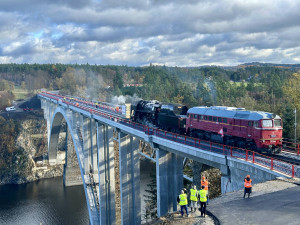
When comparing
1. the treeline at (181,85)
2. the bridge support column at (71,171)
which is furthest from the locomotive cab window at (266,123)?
the bridge support column at (71,171)

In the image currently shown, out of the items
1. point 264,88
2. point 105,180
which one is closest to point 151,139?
point 105,180

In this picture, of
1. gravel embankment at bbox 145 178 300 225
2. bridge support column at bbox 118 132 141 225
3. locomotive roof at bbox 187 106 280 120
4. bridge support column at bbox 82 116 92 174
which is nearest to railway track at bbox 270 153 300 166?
locomotive roof at bbox 187 106 280 120

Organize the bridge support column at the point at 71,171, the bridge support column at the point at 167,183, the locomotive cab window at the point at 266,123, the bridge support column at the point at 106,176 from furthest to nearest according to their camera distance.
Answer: the bridge support column at the point at 71,171
the bridge support column at the point at 106,176
the bridge support column at the point at 167,183
the locomotive cab window at the point at 266,123

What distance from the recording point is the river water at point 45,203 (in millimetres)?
50312

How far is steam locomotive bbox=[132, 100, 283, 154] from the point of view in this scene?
20.0m

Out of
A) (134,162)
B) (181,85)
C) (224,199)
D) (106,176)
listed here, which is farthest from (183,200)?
(181,85)

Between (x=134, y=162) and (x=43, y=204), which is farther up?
(x=134, y=162)

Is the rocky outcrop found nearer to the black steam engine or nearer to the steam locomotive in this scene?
the black steam engine

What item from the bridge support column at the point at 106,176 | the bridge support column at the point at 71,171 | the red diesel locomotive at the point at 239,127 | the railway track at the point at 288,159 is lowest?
the bridge support column at the point at 71,171

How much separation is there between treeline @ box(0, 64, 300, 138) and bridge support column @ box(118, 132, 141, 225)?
1619cm

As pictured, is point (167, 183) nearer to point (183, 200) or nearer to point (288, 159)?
point (288, 159)

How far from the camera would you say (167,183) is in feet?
71.6

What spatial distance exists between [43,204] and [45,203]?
516 mm

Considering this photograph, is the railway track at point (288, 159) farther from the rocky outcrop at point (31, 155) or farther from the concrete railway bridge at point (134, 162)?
the rocky outcrop at point (31, 155)
